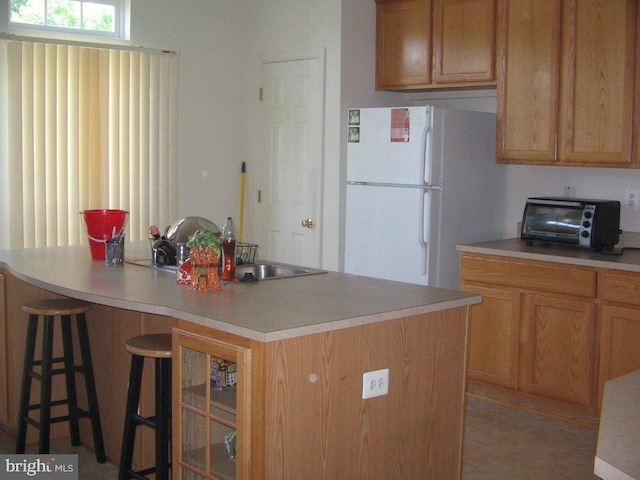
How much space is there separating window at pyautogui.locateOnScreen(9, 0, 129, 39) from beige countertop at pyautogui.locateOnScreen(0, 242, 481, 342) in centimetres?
193

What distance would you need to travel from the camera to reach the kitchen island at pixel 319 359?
7.88 feet

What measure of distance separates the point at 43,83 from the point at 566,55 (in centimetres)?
309

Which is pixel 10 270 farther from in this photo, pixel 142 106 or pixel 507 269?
pixel 507 269

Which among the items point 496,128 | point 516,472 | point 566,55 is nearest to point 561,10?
point 566,55

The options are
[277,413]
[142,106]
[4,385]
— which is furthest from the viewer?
[142,106]

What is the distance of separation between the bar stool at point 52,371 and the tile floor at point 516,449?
0.67ft

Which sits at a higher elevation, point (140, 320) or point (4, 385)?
point (140, 320)


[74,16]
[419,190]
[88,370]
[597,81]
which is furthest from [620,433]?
[74,16]

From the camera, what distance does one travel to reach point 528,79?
4527 millimetres

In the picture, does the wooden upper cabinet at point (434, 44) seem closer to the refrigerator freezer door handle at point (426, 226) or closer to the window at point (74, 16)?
the refrigerator freezer door handle at point (426, 226)

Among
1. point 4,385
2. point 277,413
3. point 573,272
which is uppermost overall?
point 573,272

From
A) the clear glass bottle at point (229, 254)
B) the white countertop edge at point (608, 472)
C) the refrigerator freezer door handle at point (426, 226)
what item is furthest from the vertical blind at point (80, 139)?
the white countertop edge at point (608, 472)

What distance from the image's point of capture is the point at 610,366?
3963mm

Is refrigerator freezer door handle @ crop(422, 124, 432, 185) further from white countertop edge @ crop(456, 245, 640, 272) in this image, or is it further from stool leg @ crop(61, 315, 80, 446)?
stool leg @ crop(61, 315, 80, 446)
